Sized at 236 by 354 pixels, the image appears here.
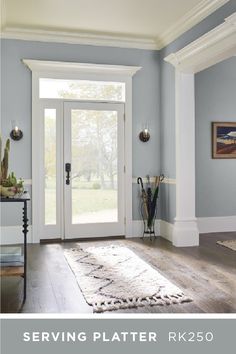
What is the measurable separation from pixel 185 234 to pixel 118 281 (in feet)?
6.16

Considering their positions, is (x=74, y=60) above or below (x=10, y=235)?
above

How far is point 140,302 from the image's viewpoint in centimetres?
304

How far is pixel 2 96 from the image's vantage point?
5.20 metres

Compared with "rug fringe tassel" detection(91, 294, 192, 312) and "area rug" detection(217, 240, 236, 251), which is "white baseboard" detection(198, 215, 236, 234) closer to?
"area rug" detection(217, 240, 236, 251)

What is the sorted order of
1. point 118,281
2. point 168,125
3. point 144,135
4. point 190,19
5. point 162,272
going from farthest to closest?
1. point 144,135
2. point 168,125
3. point 190,19
4. point 162,272
5. point 118,281

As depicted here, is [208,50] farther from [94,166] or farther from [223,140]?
[94,166]

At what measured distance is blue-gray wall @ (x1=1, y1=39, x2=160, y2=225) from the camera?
5234mm

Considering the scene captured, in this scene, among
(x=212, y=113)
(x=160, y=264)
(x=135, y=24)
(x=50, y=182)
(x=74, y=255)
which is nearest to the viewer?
(x=160, y=264)

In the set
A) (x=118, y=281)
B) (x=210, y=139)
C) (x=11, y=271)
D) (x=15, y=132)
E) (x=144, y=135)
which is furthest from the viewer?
(x=210, y=139)

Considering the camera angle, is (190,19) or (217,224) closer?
(190,19)

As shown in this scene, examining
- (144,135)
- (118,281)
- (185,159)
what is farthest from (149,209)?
(118,281)

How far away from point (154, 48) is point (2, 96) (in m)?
2.34
